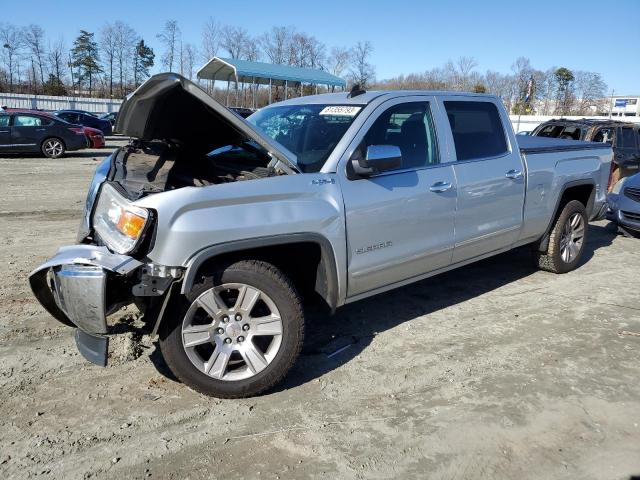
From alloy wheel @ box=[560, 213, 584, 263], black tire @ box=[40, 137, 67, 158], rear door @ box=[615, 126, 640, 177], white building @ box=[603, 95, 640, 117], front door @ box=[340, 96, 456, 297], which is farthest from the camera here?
white building @ box=[603, 95, 640, 117]

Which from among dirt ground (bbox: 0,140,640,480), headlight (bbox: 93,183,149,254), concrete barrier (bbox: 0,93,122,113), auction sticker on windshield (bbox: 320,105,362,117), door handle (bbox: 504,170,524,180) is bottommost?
dirt ground (bbox: 0,140,640,480)

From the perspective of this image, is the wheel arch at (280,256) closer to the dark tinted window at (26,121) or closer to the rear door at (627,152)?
the rear door at (627,152)

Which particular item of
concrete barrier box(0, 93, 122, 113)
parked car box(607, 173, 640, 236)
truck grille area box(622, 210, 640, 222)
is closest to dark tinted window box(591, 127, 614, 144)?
parked car box(607, 173, 640, 236)

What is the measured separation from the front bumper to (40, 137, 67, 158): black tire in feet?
55.1

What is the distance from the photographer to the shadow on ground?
3.95 m

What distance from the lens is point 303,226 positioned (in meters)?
3.47

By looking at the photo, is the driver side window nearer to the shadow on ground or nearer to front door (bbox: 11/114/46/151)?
the shadow on ground

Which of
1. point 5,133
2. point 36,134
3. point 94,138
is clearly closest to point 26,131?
point 36,134

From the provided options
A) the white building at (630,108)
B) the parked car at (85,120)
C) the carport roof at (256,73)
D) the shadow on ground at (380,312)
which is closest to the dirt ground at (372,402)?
the shadow on ground at (380,312)

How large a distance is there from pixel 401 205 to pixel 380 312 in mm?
1322

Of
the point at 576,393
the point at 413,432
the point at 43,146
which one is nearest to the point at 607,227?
the point at 576,393

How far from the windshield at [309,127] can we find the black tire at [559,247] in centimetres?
305

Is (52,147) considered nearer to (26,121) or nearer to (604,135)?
(26,121)

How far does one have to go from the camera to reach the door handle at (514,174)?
198 inches
